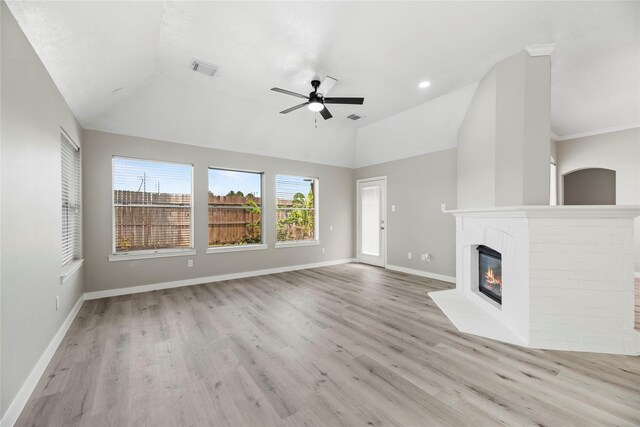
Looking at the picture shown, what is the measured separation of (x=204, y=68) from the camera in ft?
11.2

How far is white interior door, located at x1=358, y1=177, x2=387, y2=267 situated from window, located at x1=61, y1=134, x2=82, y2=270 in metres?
5.36

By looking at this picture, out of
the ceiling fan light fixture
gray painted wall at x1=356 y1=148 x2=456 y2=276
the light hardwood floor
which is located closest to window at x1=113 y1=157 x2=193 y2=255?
the light hardwood floor

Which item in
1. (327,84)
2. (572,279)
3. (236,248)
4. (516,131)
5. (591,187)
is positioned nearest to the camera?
(572,279)

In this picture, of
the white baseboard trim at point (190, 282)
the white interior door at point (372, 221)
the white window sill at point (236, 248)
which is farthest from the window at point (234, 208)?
the white interior door at point (372, 221)

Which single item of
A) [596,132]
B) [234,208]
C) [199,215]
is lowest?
[199,215]

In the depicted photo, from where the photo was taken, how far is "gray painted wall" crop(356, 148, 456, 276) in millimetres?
4873

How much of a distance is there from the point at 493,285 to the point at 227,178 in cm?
472

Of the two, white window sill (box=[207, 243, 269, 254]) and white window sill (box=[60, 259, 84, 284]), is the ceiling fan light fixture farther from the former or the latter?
white window sill (box=[60, 259, 84, 284])

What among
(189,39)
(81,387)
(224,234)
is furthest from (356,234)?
(81,387)

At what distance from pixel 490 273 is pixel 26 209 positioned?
15.6 ft

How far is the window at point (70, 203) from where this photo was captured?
306 centimetres

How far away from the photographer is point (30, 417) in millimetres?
1621

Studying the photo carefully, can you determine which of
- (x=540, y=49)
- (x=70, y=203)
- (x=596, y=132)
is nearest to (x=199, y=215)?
(x=70, y=203)

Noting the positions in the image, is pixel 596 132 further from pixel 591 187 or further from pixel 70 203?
pixel 70 203
